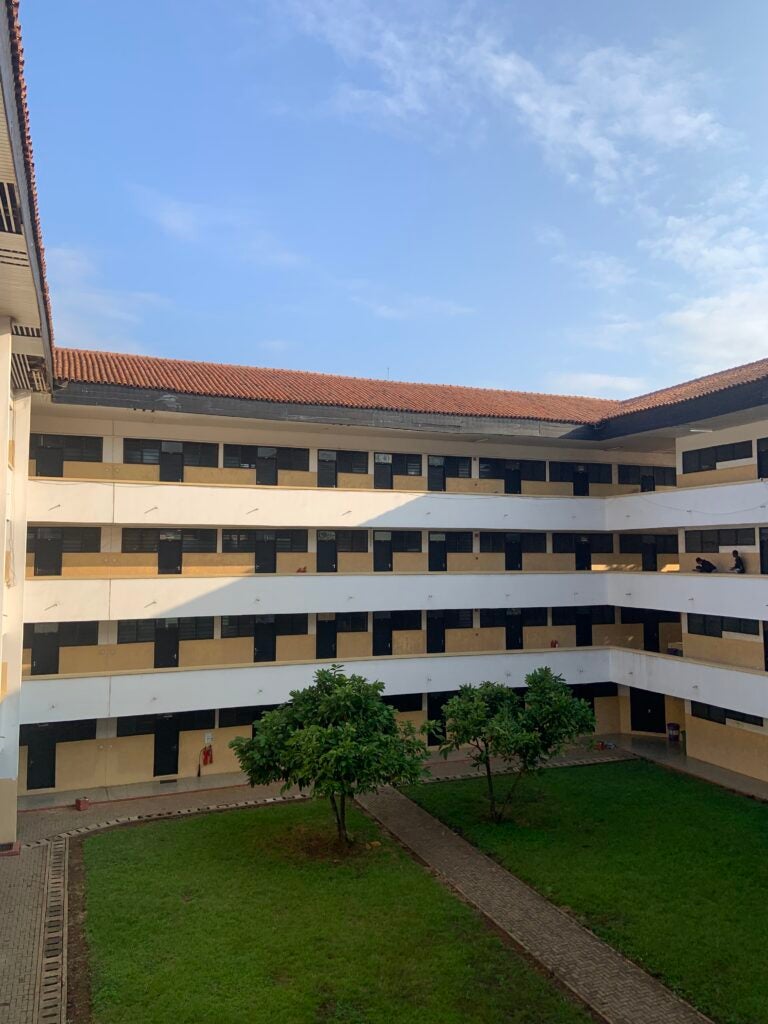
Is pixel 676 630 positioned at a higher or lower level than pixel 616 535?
lower

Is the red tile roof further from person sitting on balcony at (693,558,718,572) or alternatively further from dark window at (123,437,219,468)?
person sitting on balcony at (693,558,718,572)

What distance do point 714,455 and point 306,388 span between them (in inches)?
528

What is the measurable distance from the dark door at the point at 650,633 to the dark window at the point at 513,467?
22.6 feet

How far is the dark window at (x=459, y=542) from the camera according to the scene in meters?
26.1

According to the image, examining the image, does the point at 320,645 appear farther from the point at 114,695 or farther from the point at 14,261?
the point at 14,261

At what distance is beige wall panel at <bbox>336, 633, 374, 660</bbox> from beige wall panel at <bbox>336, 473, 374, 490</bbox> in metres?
4.94

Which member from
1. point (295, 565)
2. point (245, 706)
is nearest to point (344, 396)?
point (295, 565)

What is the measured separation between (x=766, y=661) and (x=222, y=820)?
15.8 meters

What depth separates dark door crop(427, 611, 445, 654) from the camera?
84.0 feet

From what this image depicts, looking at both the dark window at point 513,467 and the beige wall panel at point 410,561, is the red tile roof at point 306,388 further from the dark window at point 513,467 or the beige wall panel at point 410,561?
the beige wall panel at point 410,561

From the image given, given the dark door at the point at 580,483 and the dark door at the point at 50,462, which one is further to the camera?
the dark door at the point at 580,483

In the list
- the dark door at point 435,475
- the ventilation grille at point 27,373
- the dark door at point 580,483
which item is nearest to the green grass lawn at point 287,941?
the ventilation grille at point 27,373

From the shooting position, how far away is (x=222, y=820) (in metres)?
19.0

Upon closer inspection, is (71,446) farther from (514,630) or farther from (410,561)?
(514,630)
